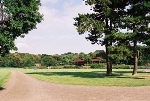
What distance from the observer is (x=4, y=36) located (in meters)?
17.1

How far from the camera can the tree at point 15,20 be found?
1720 centimetres

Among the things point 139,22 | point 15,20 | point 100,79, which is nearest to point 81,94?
point 15,20

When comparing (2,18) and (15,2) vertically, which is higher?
(15,2)

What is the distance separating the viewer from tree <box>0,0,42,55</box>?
17.2 m

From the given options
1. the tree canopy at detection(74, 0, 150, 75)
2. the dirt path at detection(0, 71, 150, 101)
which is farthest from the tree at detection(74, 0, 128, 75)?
the dirt path at detection(0, 71, 150, 101)

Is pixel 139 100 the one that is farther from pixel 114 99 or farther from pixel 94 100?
pixel 94 100

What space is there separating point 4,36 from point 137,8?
824 inches

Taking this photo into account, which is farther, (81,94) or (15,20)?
(15,20)

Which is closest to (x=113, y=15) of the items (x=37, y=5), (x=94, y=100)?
(x=37, y=5)

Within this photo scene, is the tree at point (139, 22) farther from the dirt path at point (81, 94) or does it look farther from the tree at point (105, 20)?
the dirt path at point (81, 94)

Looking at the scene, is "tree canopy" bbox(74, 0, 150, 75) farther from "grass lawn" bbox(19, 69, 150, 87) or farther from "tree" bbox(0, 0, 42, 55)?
"tree" bbox(0, 0, 42, 55)

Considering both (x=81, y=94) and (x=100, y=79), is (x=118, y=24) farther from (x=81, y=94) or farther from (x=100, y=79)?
(x=81, y=94)

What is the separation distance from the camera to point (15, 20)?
17.9 metres

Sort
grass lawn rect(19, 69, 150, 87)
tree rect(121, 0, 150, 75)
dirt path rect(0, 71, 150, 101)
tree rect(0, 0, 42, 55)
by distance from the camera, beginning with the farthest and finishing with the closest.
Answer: tree rect(121, 0, 150, 75) → grass lawn rect(19, 69, 150, 87) → tree rect(0, 0, 42, 55) → dirt path rect(0, 71, 150, 101)
